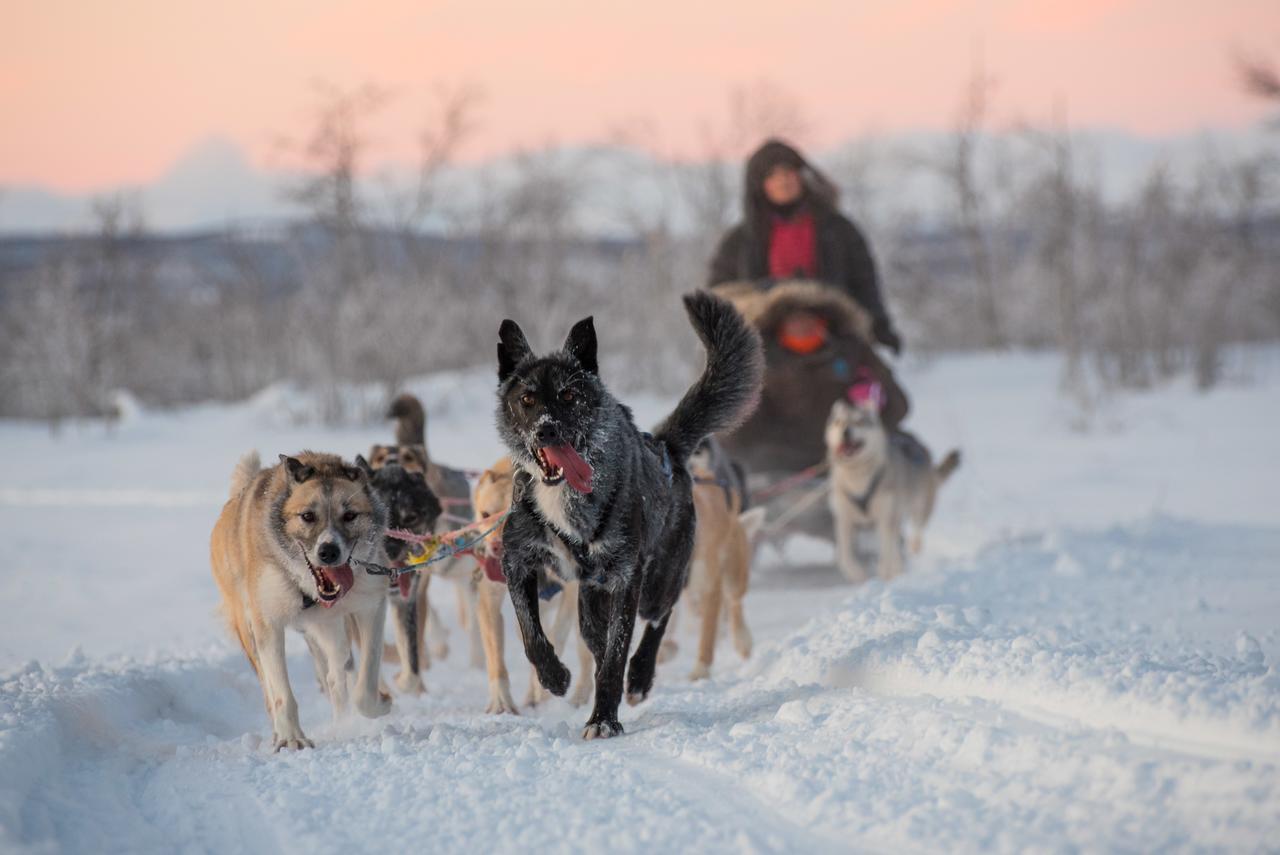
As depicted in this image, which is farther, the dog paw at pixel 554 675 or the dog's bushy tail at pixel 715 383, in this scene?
the dog's bushy tail at pixel 715 383

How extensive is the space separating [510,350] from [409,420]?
248 cm

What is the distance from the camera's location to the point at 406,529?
5531 millimetres

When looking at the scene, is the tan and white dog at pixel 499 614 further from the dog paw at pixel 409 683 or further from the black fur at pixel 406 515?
the dog paw at pixel 409 683

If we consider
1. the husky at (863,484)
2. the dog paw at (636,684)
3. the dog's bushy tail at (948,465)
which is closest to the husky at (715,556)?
the dog paw at (636,684)

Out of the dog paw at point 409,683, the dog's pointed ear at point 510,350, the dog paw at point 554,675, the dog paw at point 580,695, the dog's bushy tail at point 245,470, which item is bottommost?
the dog paw at point 409,683

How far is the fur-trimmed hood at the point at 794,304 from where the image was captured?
8.81 metres

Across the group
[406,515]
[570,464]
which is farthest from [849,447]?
[570,464]

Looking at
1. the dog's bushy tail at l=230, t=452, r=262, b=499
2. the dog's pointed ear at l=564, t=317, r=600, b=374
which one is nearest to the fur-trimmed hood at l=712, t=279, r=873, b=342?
the dog's bushy tail at l=230, t=452, r=262, b=499

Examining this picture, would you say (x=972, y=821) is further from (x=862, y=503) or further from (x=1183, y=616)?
(x=862, y=503)

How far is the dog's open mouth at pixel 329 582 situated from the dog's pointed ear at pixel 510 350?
96 centimetres

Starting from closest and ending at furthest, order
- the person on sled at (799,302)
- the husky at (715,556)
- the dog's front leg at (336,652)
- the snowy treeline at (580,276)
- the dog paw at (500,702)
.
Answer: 1. the dog's front leg at (336,652)
2. the dog paw at (500,702)
3. the husky at (715,556)
4. the person on sled at (799,302)
5. the snowy treeline at (580,276)

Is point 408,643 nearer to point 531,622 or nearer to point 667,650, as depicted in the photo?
point 667,650

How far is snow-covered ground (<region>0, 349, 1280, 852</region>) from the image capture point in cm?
275

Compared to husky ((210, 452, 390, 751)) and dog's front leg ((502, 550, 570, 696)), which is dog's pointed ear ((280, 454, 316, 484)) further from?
dog's front leg ((502, 550, 570, 696))
